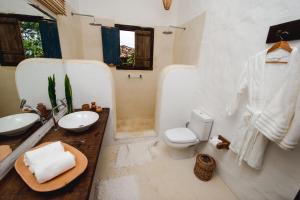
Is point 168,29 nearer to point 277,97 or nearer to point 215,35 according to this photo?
point 215,35

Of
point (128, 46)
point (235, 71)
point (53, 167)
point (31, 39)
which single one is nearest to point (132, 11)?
point (128, 46)

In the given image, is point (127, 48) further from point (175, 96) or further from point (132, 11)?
point (175, 96)

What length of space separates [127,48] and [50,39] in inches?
61.3

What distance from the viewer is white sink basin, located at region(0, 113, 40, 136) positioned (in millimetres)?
805

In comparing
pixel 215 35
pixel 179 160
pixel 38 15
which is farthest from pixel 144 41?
pixel 179 160

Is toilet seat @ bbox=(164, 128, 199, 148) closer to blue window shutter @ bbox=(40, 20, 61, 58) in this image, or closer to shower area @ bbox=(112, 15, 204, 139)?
shower area @ bbox=(112, 15, 204, 139)

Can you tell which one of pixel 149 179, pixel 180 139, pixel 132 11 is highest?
pixel 132 11

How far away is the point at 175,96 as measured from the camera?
2.01 metres

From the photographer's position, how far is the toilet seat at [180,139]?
5.45 feet

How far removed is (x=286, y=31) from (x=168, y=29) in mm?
2086

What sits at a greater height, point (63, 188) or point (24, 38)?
point (24, 38)

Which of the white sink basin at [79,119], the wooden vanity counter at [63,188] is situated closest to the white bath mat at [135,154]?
the white sink basin at [79,119]

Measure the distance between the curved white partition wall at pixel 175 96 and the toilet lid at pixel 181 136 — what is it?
330 mm

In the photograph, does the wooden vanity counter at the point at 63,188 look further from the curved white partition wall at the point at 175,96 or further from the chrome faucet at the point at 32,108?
the curved white partition wall at the point at 175,96
